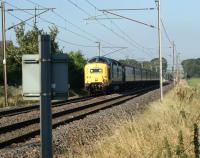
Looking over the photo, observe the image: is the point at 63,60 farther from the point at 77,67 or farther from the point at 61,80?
the point at 77,67

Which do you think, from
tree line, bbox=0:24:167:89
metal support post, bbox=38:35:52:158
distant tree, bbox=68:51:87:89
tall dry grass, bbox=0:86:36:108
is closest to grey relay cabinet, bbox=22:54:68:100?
metal support post, bbox=38:35:52:158

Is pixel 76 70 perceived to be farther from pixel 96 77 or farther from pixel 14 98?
pixel 14 98

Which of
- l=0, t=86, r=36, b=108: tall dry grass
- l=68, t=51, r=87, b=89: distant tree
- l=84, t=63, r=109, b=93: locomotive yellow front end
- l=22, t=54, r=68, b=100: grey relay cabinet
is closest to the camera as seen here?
l=22, t=54, r=68, b=100: grey relay cabinet

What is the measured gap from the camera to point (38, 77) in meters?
5.48

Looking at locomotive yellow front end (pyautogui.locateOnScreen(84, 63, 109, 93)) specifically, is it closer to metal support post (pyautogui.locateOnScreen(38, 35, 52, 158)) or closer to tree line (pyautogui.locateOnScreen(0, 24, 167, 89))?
tree line (pyautogui.locateOnScreen(0, 24, 167, 89))

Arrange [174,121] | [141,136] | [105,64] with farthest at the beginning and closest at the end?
1. [105,64]
2. [174,121]
3. [141,136]

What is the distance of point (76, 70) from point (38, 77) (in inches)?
2077

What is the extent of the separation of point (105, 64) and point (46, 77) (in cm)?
→ 4225

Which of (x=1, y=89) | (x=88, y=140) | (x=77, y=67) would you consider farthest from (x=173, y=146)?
(x=77, y=67)

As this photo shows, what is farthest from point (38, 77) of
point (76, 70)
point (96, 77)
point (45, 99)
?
point (76, 70)

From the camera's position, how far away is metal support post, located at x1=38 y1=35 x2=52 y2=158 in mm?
5250

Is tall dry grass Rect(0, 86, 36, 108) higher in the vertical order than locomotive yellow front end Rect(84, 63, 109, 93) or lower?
lower

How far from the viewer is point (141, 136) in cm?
1082

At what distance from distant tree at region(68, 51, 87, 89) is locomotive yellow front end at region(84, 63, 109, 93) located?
769cm
